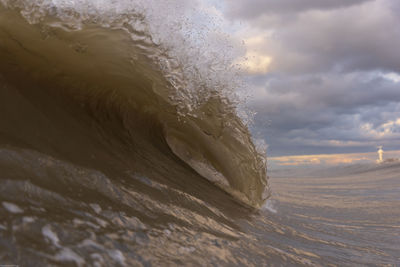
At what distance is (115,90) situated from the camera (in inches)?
124

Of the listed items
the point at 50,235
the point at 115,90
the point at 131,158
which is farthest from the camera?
the point at 115,90

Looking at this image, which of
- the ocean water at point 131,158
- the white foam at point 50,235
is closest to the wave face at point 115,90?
the ocean water at point 131,158

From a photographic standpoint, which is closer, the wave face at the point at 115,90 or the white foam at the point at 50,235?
the white foam at the point at 50,235

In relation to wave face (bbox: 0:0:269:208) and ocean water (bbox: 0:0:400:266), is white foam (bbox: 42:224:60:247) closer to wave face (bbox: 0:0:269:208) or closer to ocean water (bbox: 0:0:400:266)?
ocean water (bbox: 0:0:400:266)

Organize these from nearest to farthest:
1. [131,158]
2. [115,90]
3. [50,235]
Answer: [50,235] < [131,158] < [115,90]

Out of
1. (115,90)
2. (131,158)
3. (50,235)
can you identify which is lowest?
(50,235)

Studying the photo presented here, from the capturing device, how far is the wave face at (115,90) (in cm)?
207

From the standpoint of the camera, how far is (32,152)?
162 centimetres

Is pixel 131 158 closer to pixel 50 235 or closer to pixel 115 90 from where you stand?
pixel 115 90

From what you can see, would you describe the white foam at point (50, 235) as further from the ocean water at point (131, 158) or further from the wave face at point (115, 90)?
Answer: the wave face at point (115, 90)

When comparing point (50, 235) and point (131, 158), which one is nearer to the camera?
point (50, 235)

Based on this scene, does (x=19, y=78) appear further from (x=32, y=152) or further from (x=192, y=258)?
(x=192, y=258)

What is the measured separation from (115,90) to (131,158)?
829 millimetres

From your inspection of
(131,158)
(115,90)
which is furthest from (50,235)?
(115,90)
